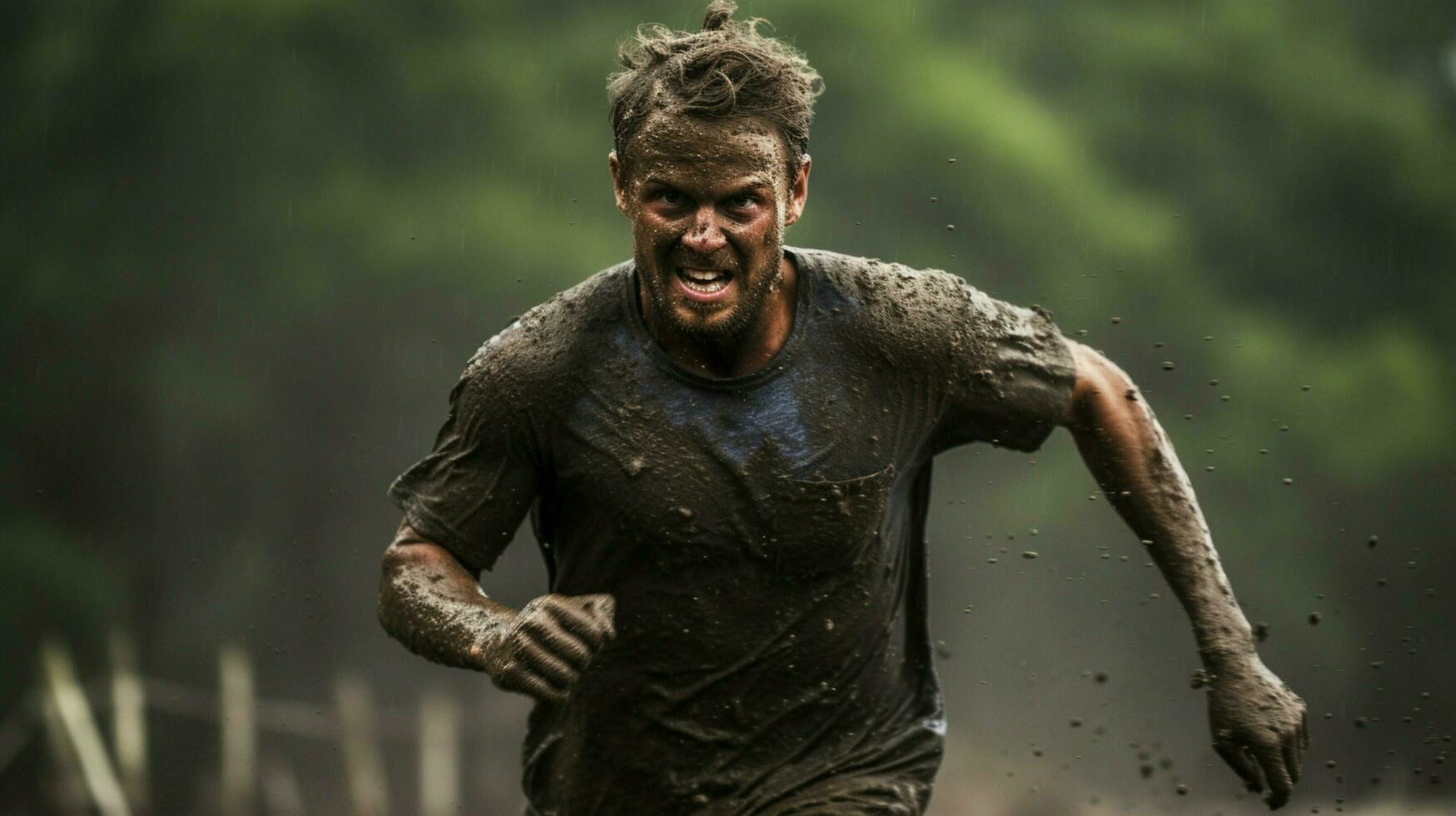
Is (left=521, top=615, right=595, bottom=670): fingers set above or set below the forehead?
below

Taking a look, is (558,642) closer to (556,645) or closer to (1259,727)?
(556,645)

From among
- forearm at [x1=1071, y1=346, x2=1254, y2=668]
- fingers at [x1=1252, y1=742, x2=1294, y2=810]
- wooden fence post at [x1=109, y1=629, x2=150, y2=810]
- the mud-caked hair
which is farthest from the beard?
wooden fence post at [x1=109, y1=629, x2=150, y2=810]

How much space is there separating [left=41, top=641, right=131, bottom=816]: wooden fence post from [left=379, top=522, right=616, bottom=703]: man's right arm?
5.52 m

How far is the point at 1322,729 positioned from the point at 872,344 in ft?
20.8

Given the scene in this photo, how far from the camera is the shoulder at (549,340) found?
463 cm

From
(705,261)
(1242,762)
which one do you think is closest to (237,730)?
(705,261)

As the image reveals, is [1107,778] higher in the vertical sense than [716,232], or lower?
lower

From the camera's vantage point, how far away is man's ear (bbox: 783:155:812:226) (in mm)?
4605

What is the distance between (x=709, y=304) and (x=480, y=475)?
0.59 m

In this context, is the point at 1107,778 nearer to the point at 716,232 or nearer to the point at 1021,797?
the point at 1021,797

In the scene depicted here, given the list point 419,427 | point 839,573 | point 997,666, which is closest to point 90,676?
point 419,427

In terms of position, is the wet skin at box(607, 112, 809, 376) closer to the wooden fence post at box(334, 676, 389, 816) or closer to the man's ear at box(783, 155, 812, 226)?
the man's ear at box(783, 155, 812, 226)

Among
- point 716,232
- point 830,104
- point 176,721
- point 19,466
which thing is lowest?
point 176,721

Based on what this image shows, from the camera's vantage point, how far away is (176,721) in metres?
9.95
